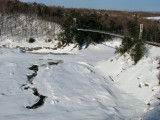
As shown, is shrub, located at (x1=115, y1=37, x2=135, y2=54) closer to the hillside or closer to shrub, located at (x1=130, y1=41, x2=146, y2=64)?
the hillside

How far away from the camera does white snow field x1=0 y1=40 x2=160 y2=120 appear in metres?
5.00

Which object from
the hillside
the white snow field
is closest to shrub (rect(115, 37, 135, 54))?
the hillside

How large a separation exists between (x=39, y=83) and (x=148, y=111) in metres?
4.49

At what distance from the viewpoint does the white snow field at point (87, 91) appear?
16.4ft

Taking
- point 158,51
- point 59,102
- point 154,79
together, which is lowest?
point 59,102

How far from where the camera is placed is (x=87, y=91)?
686 cm

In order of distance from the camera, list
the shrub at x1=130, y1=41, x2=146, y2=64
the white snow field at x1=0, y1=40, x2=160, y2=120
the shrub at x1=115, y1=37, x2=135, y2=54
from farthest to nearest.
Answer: the shrub at x1=115, y1=37, x2=135, y2=54 → the shrub at x1=130, y1=41, x2=146, y2=64 → the white snow field at x1=0, y1=40, x2=160, y2=120

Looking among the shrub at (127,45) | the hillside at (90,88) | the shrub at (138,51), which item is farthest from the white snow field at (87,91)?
the shrub at (127,45)

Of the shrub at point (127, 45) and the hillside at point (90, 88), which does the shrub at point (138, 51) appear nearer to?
the hillside at point (90, 88)

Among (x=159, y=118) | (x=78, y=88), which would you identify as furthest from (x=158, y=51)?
(x=159, y=118)

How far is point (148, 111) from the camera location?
191 inches

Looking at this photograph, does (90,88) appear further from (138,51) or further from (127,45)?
(127,45)

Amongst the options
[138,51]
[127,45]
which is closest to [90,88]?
[138,51]

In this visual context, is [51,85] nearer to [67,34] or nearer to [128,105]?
[128,105]
